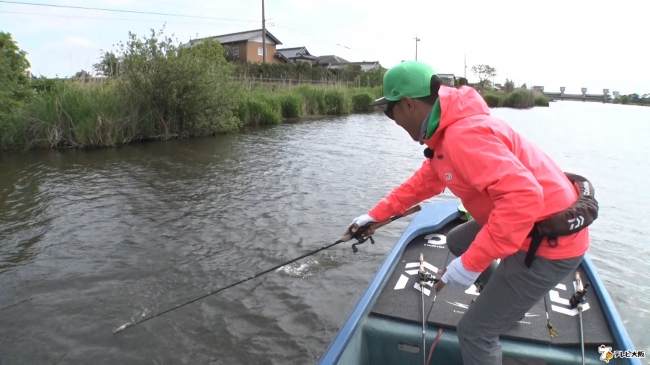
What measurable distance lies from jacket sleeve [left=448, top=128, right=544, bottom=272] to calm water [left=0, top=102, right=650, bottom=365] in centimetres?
246

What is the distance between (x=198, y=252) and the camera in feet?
19.5

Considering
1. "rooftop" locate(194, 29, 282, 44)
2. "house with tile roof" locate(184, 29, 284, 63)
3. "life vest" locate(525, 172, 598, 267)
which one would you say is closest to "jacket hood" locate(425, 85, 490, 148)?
"life vest" locate(525, 172, 598, 267)

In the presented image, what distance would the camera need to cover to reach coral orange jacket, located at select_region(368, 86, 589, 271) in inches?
72.4

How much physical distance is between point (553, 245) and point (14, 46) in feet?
53.0

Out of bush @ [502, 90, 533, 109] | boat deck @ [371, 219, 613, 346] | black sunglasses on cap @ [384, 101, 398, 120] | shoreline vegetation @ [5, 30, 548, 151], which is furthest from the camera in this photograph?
bush @ [502, 90, 533, 109]

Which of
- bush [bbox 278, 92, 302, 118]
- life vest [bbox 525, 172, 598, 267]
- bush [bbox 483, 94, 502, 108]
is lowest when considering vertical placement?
life vest [bbox 525, 172, 598, 267]

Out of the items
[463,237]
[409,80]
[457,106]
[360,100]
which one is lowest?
[463,237]

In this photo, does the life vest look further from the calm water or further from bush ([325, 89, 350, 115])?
bush ([325, 89, 350, 115])

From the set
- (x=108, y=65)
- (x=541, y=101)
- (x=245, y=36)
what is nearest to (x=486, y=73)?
(x=541, y=101)

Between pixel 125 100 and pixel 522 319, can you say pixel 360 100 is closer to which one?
pixel 125 100

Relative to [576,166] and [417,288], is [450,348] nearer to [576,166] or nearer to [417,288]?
[417,288]

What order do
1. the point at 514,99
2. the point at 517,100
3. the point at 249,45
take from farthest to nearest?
the point at 514,99, the point at 517,100, the point at 249,45

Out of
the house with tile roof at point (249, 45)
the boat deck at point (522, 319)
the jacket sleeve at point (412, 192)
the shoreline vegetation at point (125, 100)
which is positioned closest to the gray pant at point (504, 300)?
the boat deck at point (522, 319)

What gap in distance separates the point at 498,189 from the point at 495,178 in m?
0.05
